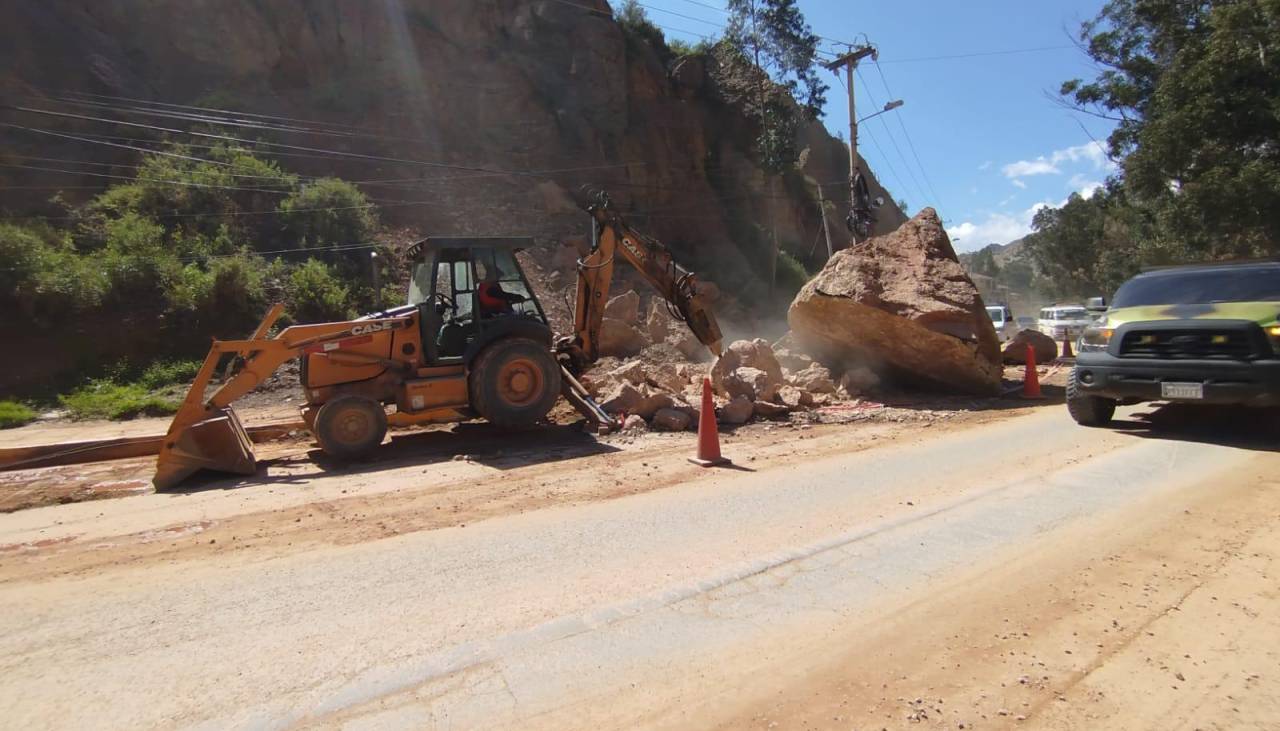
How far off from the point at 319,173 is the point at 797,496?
26210 mm

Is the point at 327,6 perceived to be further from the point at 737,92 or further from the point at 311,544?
the point at 311,544

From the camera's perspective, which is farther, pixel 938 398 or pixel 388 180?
pixel 388 180

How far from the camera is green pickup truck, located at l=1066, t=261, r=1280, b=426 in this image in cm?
707

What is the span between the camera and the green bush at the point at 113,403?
14305 mm

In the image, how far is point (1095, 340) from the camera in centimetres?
845

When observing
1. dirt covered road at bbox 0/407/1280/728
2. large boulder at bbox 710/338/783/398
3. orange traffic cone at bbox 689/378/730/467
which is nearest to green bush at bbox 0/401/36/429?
dirt covered road at bbox 0/407/1280/728

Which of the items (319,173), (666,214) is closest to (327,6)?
(319,173)

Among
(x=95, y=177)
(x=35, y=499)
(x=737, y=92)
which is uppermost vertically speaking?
(x=737, y=92)

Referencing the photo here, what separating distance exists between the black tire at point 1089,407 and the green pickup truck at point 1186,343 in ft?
0.04

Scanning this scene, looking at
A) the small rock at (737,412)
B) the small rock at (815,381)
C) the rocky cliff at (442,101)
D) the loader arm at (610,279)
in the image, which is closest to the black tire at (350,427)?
the loader arm at (610,279)

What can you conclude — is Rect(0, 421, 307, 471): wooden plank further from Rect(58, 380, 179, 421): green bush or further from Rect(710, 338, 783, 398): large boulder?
Rect(710, 338, 783, 398): large boulder

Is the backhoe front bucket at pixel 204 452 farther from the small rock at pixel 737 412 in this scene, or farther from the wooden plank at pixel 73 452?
the small rock at pixel 737 412

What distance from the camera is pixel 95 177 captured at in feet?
71.2

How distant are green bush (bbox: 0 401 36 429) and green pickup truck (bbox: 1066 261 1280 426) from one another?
18280 mm
